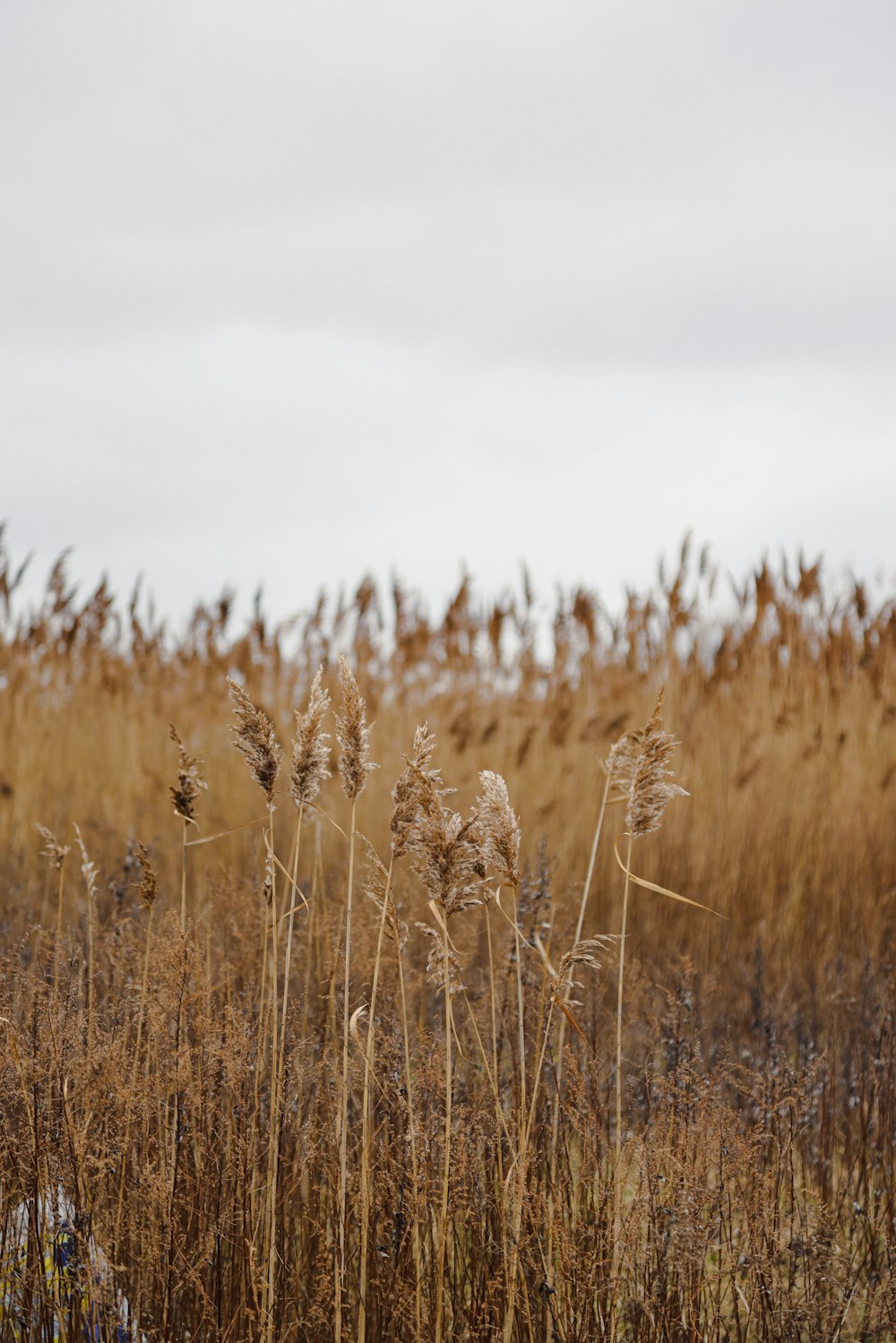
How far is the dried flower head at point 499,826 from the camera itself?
166cm

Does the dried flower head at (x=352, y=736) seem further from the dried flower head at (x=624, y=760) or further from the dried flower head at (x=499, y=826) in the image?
the dried flower head at (x=624, y=760)

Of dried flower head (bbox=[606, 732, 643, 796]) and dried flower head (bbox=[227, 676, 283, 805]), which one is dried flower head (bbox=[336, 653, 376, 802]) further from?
dried flower head (bbox=[606, 732, 643, 796])

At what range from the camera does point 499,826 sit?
1.67 meters

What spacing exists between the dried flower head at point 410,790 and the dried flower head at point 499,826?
8 cm

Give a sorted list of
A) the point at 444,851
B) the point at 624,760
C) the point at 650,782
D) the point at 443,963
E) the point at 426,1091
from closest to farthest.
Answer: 1. the point at 444,851
2. the point at 443,963
3. the point at 650,782
4. the point at 624,760
5. the point at 426,1091

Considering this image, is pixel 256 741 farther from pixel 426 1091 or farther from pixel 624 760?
pixel 426 1091

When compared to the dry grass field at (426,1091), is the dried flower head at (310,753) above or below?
above

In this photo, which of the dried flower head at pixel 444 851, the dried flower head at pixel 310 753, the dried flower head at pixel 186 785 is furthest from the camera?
the dried flower head at pixel 186 785

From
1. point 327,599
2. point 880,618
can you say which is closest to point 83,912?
point 327,599

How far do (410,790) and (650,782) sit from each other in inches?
15.7

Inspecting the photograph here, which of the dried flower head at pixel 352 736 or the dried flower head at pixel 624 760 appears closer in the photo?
the dried flower head at pixel 352 736

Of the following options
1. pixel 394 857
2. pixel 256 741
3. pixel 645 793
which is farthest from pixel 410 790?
pixel 645 793

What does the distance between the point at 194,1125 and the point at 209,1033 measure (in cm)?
18

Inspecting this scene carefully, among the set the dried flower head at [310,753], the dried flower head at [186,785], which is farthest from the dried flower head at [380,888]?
the dried flower head at [186,785]
